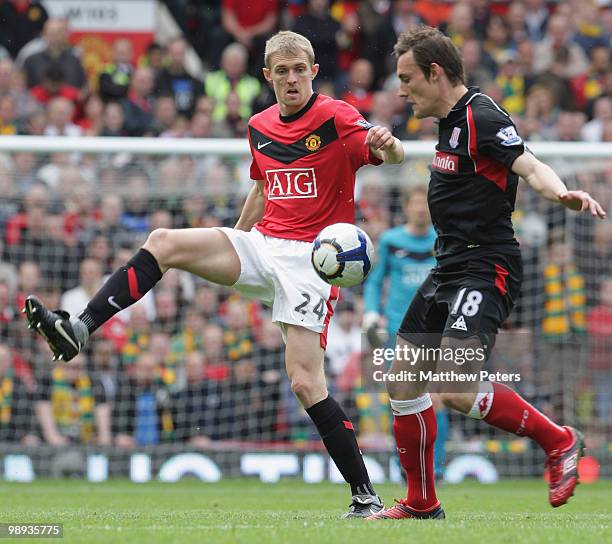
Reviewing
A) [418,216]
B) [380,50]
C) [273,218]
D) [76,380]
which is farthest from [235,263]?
[380,50]

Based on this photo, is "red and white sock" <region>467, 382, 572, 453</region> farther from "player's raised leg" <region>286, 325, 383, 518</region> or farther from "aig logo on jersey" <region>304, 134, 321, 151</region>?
"aig logo on jersey" <region>304, 134, 321, 151</region>

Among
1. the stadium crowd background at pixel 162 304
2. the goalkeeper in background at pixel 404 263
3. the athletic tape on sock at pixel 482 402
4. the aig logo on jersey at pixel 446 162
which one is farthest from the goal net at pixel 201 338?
the aig logo on jersey at pixel 446 162

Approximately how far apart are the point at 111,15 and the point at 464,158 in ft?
33.0

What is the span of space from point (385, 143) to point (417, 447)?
5.25 feet

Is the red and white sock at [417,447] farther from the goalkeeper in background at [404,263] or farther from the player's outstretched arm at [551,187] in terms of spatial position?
the goalkeeper in background at [404,263]

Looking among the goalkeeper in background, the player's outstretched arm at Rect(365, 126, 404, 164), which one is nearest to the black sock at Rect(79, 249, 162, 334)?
the player's outstretched arm at Rect(365, 126, 404, 164)

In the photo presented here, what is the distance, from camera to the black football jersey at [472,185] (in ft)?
19.8

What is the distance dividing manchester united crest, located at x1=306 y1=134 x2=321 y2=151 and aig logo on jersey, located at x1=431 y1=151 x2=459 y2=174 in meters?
0.73

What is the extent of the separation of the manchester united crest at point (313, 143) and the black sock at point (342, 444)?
1.39 metres

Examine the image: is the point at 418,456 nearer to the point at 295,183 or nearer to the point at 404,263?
the point at 295,183

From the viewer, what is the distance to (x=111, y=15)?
15.2 m

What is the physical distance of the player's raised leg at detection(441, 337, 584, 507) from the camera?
611 cm

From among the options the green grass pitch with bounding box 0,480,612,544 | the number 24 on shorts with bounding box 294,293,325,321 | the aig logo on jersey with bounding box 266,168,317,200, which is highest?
the aig logo on jersey with bounding box 266,168,317,200

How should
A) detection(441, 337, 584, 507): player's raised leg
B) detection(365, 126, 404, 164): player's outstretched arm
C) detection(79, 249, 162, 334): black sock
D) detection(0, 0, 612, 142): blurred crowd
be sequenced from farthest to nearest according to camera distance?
detection(0, 0, 612, 142): blurred crowd < detection(365, 126, 404, 164): player's outstretched arm < detection(441, 337, 584, 507): player's raised leg < detection(79, 249, 162, 334): black sock
